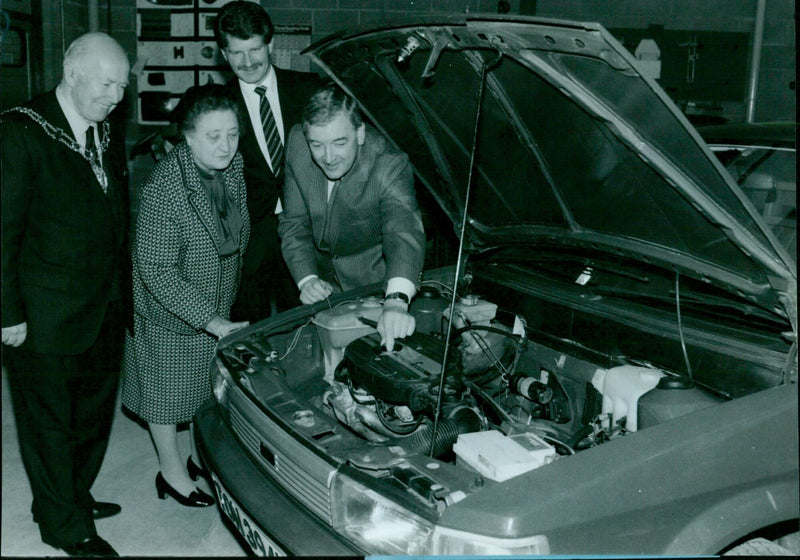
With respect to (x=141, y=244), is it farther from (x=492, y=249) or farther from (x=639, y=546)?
(x=639, y=546)

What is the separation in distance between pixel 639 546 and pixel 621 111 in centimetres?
103

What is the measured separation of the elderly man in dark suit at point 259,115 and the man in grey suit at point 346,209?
1.37ft

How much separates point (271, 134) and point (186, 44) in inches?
119

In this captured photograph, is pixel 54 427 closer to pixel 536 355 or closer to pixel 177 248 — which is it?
pixel 177 248

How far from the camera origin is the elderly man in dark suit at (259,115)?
3154 mm

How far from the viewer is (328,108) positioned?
263 centimetres

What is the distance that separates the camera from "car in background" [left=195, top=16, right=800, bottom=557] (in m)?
1.65

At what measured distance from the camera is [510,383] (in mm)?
2406

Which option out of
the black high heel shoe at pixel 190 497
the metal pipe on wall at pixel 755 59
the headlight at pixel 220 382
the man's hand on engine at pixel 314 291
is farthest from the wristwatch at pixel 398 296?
the metal pipe on wall at pixel 755 59

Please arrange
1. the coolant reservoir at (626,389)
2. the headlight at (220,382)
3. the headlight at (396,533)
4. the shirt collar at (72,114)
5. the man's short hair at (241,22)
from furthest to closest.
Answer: the man's short hair at (241,22)
the shirt collar at (72,114)
the headlight at (220,382)
the coolant reservoir at (626,389)
the headlight at (396,533)

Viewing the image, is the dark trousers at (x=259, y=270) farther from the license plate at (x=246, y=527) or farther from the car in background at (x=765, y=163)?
the car in background at (x=765, y=163)

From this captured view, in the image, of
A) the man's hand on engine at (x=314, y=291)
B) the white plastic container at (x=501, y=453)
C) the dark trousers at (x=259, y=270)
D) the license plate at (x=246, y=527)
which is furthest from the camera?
the dark trousers at (x=259, y=270)

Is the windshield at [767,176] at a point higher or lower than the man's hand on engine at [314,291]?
higher

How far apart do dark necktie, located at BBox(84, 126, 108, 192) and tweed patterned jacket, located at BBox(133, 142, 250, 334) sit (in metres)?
0.16
